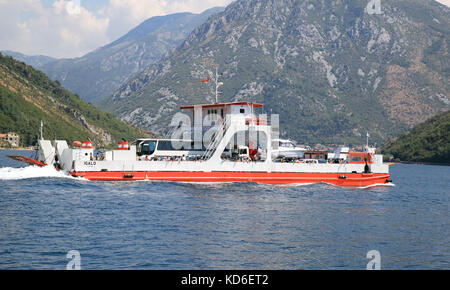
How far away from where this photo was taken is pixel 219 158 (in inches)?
1603

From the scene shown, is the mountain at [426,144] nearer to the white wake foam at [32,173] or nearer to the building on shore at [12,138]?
the white wake foam at [32,173]

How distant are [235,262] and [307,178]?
28029mm

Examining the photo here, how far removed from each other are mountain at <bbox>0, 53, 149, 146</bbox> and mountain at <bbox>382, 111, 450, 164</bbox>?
364ft

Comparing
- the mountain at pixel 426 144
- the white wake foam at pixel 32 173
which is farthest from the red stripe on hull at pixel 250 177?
the mountain at pixel 426 144

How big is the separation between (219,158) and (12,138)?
125950 mm

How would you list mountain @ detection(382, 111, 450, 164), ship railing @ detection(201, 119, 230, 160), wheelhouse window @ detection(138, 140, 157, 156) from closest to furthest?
1. ship railing @ detection(201, 119, 230, 160)
2. wheelhouse window @ detection(138, 140, 157, 156)
3. mountain @ detection(382, 111, 450, 164)

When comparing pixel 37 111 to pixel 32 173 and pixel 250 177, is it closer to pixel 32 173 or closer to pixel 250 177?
pixel 32 173

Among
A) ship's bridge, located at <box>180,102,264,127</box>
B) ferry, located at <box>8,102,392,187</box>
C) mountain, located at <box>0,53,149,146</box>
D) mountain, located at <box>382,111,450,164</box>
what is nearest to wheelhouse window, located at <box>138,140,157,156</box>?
ferry, located at <box>8,102,392,187</box>

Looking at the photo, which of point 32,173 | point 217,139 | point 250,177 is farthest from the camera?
point 250,177

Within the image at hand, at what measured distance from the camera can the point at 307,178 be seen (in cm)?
4428

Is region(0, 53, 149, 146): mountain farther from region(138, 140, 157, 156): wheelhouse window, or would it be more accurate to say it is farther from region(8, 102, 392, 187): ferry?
region(138, 140, 157, 156): wheelhouse window

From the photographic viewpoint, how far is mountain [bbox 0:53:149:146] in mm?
153375

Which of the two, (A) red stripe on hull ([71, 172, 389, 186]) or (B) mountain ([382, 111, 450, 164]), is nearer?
(A) red stripe on hull ([71, 172, 389, 186])

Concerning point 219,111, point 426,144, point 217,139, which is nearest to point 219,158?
point 217,139
